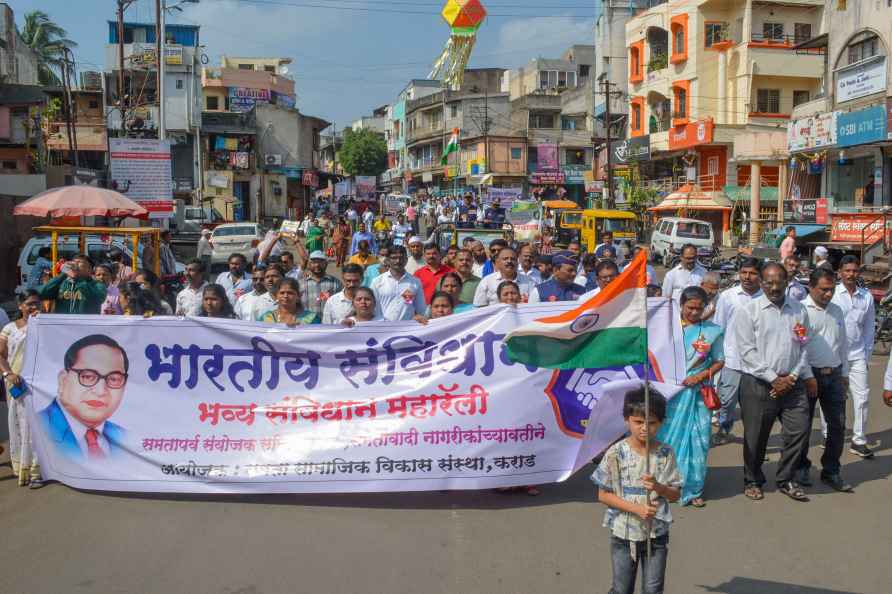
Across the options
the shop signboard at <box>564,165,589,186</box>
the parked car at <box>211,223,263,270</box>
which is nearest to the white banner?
the parked car at <box>211,223,263,270</box>

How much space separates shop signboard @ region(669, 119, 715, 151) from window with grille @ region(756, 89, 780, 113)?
11.5ft

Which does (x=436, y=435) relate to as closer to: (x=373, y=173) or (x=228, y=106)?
(x=228, y=106)

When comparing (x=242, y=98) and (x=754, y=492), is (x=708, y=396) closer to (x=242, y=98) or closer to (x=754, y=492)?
(x=754, y=492)

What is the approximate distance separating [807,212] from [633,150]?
18691 millimetres

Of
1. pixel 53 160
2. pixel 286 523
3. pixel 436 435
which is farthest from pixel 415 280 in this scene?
pixel 53 160

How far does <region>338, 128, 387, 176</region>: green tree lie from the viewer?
93.4 metres

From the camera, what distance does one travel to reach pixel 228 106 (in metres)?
66.9

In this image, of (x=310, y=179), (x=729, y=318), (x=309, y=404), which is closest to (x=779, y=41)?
(x=310, y=179)

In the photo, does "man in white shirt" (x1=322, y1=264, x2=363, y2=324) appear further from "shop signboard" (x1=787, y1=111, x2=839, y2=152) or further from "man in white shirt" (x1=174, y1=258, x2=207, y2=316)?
"shop signboard" (x1=787, y1=111, x2=839, y2=152)

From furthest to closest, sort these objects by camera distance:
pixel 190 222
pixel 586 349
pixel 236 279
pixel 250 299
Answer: pixel 190 222 → pixel 236 279 → pixel 250 299 → pixel 586 349

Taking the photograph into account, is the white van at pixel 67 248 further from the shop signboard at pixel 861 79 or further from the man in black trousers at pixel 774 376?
the shop signboard at pixel 861 79

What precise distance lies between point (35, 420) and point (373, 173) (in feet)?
→ 293

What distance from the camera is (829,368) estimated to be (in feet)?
23.9

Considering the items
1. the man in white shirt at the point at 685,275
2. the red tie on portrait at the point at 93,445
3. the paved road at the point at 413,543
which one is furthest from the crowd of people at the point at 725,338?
the man in white shirt at the point at 685,275
